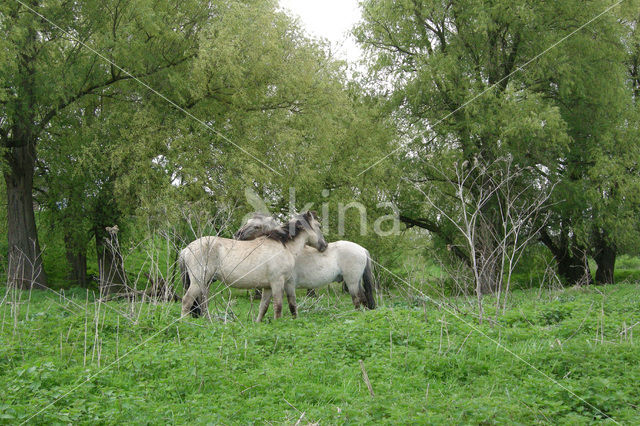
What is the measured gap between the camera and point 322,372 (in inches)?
252

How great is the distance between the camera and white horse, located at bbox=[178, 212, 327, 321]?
9820mm

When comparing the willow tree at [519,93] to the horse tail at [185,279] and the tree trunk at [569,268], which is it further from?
the horse tail at [185,279]

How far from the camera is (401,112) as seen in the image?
23016 mm

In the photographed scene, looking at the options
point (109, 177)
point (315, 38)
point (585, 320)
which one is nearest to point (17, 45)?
point (109, 177)

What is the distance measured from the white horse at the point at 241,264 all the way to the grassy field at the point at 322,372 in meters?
1.01

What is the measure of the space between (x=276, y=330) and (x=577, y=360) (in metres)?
4.10

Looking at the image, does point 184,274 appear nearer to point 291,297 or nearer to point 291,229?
point 291,297

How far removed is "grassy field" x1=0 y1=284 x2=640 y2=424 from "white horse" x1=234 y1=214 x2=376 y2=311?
6.90 ft

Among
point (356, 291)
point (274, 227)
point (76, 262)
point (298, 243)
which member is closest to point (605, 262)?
point (356, 291)

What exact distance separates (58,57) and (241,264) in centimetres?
1209

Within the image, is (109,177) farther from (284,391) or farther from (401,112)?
(284,391)

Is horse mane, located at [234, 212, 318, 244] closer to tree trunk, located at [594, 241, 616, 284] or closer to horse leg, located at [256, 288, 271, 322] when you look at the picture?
horse leg, located at [256, 288, 271, 322]

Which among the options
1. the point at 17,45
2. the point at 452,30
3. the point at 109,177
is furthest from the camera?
the point at 452,30

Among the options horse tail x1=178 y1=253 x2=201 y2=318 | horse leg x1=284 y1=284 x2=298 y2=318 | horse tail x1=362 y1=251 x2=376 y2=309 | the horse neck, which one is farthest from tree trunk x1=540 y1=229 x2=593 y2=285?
horse tail x1=178 y1=253 x2=201 y2=318
